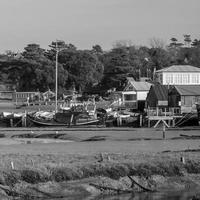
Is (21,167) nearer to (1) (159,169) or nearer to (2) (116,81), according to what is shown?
(1) (159,169)

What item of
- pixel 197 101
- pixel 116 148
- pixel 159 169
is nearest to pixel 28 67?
pixel 197 101

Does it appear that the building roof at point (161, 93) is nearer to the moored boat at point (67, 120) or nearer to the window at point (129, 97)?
the moored boat at point (67, 120)

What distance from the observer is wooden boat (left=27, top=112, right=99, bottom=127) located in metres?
81.7

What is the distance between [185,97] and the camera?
94938 millimetres

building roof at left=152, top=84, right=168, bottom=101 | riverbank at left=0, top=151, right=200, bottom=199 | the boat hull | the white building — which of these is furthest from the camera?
the white building

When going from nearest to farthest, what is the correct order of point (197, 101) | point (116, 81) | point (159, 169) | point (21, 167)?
1. point (21, 167)
2. point (159, 169)
3. point (197, 101)
4. point (116, 81)

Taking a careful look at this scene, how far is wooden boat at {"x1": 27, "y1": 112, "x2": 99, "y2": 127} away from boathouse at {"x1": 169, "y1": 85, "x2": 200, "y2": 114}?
16.6 metres

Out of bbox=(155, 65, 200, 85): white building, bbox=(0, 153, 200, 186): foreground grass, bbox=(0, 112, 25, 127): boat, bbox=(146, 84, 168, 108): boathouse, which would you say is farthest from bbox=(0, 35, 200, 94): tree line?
bbox=(0, 153, 200, 186): foreground grass

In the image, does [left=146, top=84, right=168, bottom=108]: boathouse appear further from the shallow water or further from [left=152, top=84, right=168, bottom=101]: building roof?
the shallow water

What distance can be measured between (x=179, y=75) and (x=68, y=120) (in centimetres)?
6154

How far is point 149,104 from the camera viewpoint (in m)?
105

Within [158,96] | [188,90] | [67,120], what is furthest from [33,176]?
[158,96]

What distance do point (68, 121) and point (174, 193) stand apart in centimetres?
5141

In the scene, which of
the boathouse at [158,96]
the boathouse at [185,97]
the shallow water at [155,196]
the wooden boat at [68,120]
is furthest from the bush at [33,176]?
the boathouse at [158,96]
